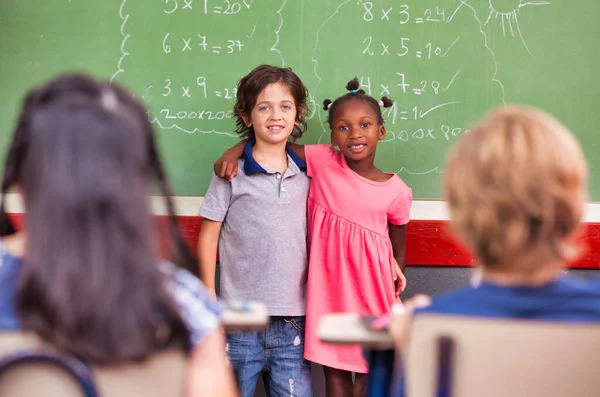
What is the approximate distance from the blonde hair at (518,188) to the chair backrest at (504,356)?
121 mm

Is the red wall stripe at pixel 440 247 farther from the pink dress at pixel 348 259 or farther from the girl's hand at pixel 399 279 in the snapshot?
the pink dress at pixel 348 259

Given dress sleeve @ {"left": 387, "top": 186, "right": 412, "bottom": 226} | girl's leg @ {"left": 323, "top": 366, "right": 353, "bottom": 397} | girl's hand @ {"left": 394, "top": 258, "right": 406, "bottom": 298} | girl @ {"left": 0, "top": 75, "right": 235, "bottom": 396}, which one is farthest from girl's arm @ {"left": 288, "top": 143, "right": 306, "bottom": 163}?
girl @ {"left": 0, "top": 75, "right": 235, "bottom": 396}

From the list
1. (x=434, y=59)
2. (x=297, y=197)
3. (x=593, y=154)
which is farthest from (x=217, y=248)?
(x=593, y=154)

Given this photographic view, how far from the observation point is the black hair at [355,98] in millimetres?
2463

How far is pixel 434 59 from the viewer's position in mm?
2719

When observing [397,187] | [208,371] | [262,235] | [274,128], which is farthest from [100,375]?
[397,187]

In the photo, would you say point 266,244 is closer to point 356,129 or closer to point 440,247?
point 356,129

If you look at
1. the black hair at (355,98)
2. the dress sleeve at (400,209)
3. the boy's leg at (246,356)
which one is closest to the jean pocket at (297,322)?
the boy's leg at (246,356)

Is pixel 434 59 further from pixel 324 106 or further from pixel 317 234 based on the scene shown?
pixel 317 234

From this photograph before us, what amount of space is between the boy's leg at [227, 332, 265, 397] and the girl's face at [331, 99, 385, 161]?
721 mm

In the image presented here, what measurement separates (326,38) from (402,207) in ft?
2.59

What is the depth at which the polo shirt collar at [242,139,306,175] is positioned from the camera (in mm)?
2348

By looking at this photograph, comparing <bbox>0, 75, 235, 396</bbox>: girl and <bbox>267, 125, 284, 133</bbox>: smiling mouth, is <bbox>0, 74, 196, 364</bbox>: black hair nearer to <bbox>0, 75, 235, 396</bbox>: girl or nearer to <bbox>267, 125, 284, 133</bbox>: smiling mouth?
<bbox>0, 75, 235, 396</bbox>: girl

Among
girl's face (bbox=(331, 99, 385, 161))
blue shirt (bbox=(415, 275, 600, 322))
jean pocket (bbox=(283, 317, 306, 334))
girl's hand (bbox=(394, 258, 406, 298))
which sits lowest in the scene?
jean pocket (bbox=(283, 317, 306, 334))
